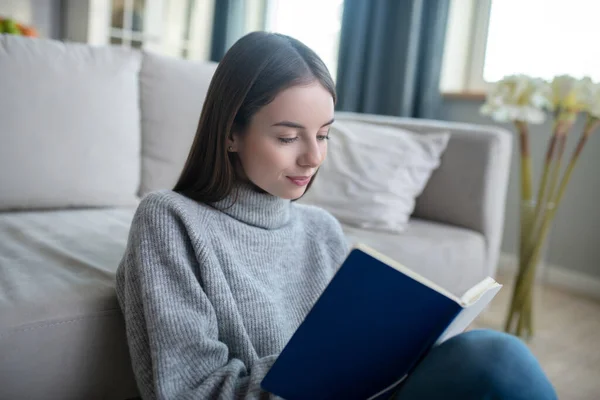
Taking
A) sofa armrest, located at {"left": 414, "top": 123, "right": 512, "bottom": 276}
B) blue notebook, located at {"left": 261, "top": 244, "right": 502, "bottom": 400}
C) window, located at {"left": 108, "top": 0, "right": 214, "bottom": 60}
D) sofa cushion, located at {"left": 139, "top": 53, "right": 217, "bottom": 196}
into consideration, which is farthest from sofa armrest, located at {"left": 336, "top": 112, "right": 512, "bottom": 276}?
window, located at {"left": 108, "top": 0, "right": 214, "bottom": 60}

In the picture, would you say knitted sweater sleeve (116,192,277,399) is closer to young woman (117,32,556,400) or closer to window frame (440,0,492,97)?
young woman (117,32,556,400)

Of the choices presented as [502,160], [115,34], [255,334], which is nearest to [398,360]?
[255,334]

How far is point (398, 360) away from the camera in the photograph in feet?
2.31

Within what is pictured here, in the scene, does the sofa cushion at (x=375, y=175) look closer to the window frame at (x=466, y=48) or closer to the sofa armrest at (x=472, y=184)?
the sofa armrest at (x=472, y=184)

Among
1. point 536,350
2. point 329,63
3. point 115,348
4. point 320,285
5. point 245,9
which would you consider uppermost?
point 245,9

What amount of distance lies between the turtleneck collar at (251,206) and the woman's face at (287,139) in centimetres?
3

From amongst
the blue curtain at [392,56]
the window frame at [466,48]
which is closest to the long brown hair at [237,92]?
the blue curtain at [392,56]

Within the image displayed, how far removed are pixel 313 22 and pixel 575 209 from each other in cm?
215

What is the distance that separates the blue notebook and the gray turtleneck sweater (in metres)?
0.09

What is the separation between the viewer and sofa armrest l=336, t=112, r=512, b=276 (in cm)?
177

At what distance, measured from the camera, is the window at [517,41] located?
8.55 ft

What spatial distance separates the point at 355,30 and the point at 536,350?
1815 millimetres

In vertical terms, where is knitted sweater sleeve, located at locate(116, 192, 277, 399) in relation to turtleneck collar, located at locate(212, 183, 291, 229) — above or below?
below

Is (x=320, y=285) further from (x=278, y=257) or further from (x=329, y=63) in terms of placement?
(x=329, y=63)
